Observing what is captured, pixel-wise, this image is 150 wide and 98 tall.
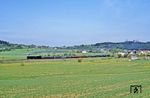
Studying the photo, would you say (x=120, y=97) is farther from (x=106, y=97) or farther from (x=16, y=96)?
(x=16, y=96)

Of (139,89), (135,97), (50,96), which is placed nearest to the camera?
(135,97)

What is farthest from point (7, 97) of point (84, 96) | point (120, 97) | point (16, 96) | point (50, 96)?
point (120, 97)

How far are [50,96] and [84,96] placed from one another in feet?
9.04

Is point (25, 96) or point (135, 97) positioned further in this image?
point (25, 96)

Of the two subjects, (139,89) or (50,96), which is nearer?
(50,96)

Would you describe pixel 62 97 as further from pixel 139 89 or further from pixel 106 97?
pixel 139 89

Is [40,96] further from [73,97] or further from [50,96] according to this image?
[73,97]

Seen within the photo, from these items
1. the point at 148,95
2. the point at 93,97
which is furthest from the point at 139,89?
the point at 93,97

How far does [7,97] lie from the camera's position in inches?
1244

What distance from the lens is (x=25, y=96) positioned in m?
32.3

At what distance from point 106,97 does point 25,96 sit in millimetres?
6620

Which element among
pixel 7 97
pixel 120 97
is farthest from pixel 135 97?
pixel 7 97

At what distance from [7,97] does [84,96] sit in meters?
6.06

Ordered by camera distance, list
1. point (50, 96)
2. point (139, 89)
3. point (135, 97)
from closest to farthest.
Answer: point (135, 97)
point (50, 96)
point (139, 89)
